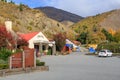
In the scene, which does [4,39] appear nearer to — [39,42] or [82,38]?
[39,42]

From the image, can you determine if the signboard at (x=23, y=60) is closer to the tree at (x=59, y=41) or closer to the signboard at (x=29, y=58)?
the signboard at (x=29, y=58)

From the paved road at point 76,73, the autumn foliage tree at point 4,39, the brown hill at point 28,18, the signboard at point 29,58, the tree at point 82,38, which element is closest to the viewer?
the paved road at point 76,73

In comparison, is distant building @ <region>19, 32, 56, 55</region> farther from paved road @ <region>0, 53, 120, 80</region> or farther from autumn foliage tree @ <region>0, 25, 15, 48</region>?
paved road @ <region>0, 53, 120, 80</region>

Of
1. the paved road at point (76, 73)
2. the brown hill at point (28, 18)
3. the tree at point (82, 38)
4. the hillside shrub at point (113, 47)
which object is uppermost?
the brown hill at point (28, 18)

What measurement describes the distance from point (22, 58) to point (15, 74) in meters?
2.73

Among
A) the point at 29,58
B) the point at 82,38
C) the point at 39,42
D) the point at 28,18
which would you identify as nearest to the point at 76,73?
the point at 29,58

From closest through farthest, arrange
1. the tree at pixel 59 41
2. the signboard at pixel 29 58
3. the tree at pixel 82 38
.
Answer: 1. the signboard at pixel 29 58
2. the tree at pixel 59 41
3. the tree at pixel 82 38

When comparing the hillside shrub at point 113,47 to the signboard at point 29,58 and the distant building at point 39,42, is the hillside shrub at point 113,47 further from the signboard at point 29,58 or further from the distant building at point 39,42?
the signboard at point 29,58

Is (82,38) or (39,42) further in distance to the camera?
(82,38)

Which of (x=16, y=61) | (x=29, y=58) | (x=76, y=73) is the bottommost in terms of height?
(x=76, y=73)

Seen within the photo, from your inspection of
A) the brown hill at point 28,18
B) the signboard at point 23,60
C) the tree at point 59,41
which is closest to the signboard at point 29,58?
the signboard at point 23,60

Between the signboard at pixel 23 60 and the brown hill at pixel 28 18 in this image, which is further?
the brown hill at pixel 28 18

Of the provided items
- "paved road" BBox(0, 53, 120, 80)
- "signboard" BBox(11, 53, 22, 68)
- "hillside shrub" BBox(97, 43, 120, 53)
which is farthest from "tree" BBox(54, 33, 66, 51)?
"signboard" BBox(11, 53, 22, 68)

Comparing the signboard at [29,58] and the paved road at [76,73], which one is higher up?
the signboard at [29,58]
